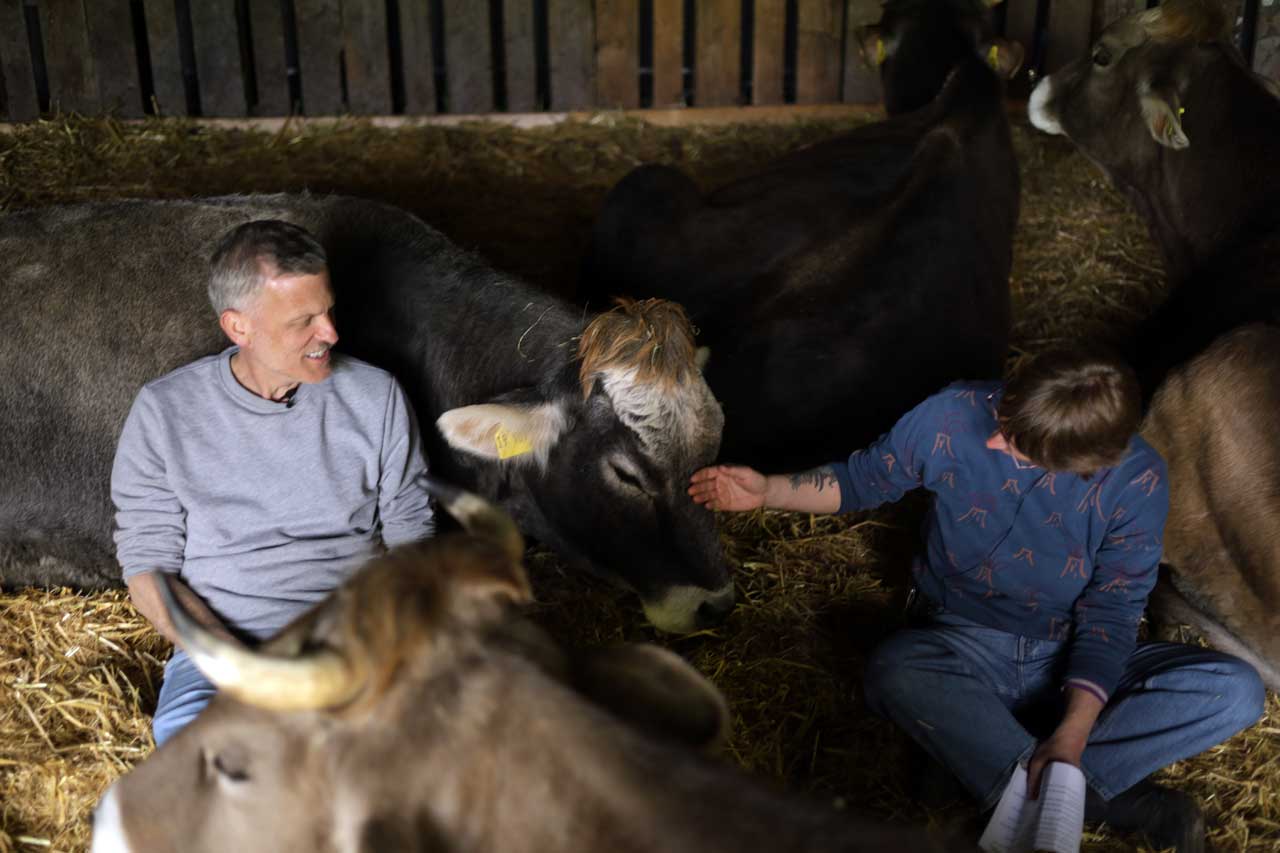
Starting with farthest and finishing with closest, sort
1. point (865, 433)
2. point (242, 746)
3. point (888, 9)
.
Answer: point (888, 9) → point (865, 433) → point (242, 746)

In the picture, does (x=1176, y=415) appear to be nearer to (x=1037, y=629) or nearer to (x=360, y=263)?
(x=1037, y=629)

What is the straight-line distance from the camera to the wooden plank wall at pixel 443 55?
8359 millimetres

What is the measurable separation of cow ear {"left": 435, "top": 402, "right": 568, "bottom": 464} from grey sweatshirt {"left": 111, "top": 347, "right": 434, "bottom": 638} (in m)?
0.41

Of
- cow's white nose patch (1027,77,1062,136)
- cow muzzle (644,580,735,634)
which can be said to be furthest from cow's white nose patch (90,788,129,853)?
cow's white nose patch (1027,77,1062,136)

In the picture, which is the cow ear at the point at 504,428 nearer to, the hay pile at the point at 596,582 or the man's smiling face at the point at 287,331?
the man's smiling face at the point at 287,331

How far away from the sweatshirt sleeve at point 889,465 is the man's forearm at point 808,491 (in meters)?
0.03

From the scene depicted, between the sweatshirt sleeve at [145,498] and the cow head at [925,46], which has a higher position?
the cow head at [925,46]

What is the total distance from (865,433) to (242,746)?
3.68 metres

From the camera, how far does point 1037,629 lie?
→ 384cm

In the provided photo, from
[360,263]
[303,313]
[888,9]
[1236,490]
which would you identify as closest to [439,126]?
[888,9]

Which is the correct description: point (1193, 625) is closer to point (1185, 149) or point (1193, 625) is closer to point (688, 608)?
point (688, 608)

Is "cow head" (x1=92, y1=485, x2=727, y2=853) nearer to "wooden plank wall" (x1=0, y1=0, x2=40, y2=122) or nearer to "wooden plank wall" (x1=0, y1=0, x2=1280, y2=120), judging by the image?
"wooden plank wall" (x1=0, y1=0, x2=1280, y2=120)

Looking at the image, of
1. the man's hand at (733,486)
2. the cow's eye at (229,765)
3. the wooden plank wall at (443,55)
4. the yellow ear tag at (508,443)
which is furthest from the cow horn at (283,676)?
the wooden plank wall at (443,55)

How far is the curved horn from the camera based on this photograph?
7.32 ft
